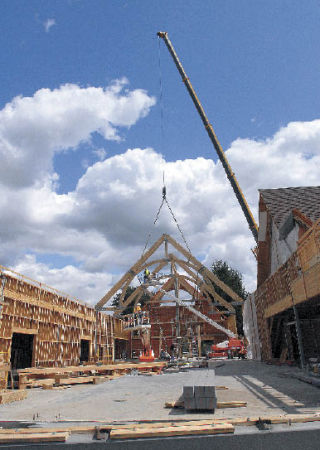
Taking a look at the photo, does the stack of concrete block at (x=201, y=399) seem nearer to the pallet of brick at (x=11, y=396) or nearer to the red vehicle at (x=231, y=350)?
the pallet of brick at (x=11, y=396)

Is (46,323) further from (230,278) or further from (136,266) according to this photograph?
(230,278)

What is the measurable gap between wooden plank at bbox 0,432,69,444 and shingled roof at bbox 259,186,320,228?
13.4 metres

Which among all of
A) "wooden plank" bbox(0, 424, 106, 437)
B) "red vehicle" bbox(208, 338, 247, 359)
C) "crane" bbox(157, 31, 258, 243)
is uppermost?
"crane" bbox(157, 31, 258, 243)

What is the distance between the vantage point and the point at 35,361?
18.6 metres

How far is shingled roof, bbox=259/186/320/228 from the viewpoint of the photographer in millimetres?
15859

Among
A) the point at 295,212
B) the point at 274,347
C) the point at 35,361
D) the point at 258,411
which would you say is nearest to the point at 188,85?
the point at 295,212

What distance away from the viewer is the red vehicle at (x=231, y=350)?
27.8 m

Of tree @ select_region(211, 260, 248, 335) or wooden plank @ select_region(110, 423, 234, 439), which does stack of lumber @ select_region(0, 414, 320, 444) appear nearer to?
wooden plank @ select_region(110, 423, 234, 439)

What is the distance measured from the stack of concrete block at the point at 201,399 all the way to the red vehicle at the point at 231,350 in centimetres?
2321

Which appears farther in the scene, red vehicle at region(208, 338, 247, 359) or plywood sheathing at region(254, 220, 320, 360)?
red vehicle at region(208, 338, 247, 359)

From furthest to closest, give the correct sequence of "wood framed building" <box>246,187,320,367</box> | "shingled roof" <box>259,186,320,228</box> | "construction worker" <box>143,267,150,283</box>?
"construction worker" <box>143,267,150,283</box> → "shingled roof" <box>259,186,320,228</box> → "wood framed building" <box>246,187,320,367</box>

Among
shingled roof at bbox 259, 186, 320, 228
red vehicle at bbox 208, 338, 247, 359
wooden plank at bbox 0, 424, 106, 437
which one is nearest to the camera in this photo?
wooden plank at bbox 0, 424, 106, 437

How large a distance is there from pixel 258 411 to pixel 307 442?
1.65m

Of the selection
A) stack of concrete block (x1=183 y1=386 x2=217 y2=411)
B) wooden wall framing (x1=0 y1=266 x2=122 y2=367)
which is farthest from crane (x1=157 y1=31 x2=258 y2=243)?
stack of concrete block (x1=183 y1=386 x2=217 y2=411)
